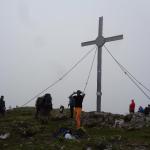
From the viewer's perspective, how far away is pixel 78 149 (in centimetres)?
1798

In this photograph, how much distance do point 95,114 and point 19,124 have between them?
6.19 meters

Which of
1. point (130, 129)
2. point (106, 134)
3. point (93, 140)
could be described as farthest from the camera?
point (130, 129)

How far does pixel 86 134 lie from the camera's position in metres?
21.8

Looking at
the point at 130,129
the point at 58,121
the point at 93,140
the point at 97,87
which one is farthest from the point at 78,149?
the point at 97,87

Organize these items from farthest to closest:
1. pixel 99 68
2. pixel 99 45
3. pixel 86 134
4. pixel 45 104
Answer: pixel 99 45 < pixel 99 68 < pixel 45 104 < pixel 86 134

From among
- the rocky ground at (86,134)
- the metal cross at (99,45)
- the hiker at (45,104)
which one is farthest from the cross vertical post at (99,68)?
the hiker at (45,104)

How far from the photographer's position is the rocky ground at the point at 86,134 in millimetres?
18859

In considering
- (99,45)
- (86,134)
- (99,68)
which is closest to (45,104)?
(99,68)

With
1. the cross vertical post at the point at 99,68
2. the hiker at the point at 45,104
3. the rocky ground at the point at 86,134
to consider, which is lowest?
the rocky ground at the point at 86,134

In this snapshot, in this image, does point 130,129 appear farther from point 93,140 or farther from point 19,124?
point 19,124

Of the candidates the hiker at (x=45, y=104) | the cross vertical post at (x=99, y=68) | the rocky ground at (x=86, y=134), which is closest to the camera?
the rocky ground at (x=86, y=134)

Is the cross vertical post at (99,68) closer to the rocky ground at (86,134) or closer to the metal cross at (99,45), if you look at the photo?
the metal cross at (99,45)

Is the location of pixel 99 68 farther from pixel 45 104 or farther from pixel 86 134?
pixel 86 134

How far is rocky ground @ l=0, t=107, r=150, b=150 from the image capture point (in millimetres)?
18859
